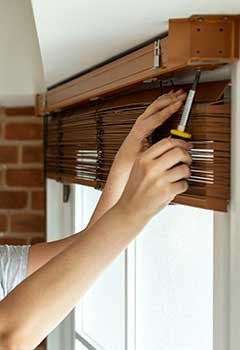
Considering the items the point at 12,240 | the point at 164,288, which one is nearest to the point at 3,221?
the point at 12,240

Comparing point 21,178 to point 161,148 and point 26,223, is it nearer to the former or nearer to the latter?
point 26,223

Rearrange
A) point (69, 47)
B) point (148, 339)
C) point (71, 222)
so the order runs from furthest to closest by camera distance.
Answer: point (71, 222), point (148, 339), point (69, 47)

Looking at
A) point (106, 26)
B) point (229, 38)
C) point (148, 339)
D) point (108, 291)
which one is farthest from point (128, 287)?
point (229, 38)

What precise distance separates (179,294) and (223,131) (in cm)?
53

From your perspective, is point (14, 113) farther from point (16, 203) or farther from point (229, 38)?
point (229, 38)

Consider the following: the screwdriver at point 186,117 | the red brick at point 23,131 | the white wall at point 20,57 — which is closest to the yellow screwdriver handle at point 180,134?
the screwdriver at point 186,117

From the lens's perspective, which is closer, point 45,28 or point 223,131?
point 223,131

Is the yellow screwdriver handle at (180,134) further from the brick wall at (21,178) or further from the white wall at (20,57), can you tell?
the brick wall at (21,178)

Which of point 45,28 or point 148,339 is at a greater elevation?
point 45,28

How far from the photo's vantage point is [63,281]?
98cm

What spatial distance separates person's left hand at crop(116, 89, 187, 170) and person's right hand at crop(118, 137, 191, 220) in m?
0.14

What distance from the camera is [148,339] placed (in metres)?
1.75

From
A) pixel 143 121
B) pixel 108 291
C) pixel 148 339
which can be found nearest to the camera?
pixel 143 121

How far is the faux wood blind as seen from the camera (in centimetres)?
112
